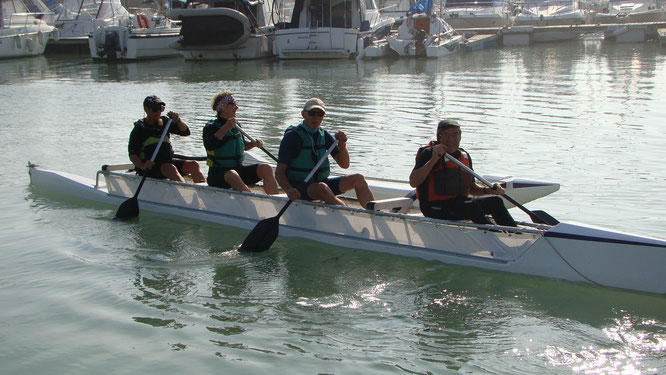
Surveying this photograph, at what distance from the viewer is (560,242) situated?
582cm

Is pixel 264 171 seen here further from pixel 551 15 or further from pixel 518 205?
pixel 551 15

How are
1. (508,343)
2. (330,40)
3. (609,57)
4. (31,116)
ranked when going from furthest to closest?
(330,40)
(609,57)
(31,116)
(508,343)

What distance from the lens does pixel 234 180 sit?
7.84 meters

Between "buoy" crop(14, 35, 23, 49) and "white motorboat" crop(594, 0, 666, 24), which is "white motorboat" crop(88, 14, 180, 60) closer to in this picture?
"buoy" crop(14, 35, 23, 49)

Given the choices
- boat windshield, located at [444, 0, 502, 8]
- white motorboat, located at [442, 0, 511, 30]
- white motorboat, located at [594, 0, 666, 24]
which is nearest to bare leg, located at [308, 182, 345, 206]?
white motorboat, located at [442, 0, 511, 30]

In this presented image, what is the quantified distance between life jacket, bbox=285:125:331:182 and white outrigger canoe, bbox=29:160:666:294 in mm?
280

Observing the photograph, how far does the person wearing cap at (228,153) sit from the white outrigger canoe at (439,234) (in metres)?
0.16

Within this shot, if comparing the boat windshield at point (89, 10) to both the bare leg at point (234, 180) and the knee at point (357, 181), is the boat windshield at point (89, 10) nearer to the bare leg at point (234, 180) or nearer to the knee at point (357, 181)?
the bare leg at point (234, 180)

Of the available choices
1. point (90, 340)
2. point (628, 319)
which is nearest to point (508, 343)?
point (628, 319)

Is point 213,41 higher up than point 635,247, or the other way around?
point 213,41

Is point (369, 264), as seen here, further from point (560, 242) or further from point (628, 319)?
point (628, 319)

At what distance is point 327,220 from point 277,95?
13.9m

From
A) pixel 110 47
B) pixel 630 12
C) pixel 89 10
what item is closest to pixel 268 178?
pixel 110 47

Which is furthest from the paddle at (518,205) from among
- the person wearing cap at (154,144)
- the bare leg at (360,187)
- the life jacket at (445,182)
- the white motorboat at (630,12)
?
the white motorboat at (630,12)
